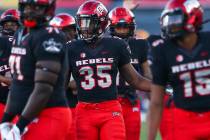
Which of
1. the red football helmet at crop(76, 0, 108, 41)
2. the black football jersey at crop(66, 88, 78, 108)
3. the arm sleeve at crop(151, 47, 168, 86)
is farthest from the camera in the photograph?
the black football jersey at crop(66, 88, 78, 108)

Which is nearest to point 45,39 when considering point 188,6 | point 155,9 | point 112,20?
point 188,6

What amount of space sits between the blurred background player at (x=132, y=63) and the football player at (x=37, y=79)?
2.40 meters

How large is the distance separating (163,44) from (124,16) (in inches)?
128

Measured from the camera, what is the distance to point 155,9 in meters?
15.9

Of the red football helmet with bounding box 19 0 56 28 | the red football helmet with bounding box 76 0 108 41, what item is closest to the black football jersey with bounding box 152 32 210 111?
the red football helmet with bounding box 19 0 56 28

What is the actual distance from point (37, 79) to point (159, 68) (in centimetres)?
89

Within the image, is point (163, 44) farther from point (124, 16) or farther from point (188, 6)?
point (124, 16)

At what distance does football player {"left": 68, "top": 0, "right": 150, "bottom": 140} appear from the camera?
627 cm

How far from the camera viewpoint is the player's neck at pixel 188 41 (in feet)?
16.3

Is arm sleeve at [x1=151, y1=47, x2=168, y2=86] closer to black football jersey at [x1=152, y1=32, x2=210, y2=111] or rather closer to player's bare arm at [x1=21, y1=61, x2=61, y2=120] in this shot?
black football jersey at [x1=152, y1=32, x2=210, y2=111]

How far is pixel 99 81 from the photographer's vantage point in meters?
6.40

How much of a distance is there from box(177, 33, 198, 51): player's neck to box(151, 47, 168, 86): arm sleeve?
170 mm

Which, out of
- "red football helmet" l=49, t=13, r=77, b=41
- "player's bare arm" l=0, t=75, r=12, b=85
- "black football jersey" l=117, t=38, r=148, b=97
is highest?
"red football helmet" l=49, t=13, r=77, b=41

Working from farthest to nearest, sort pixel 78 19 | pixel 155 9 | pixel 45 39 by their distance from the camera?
pixel 155 9 → pixel 78 19 → pixel 45 39
